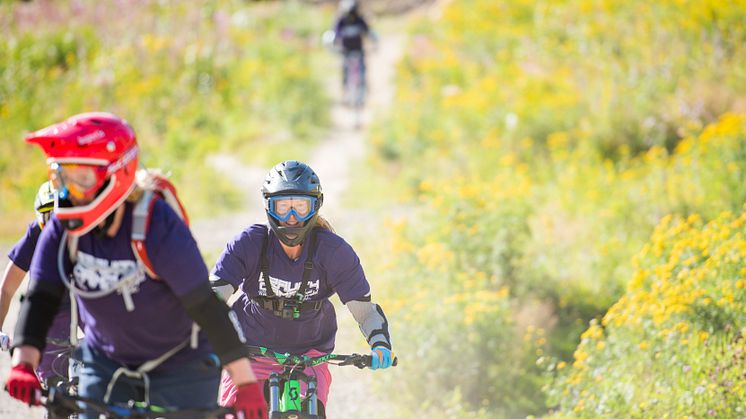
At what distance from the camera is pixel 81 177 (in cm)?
381

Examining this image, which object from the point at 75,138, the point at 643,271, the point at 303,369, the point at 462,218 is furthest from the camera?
the point at 462,218

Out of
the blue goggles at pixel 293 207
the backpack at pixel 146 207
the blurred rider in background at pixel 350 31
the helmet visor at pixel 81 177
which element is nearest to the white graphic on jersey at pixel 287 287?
the blue goggles at pixel 293 207

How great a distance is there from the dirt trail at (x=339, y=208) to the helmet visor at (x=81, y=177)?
6.66 ft

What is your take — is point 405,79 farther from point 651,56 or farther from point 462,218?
point 462,218

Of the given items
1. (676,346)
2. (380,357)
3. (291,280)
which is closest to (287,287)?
(291,280)

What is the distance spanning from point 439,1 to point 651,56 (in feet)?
50.4

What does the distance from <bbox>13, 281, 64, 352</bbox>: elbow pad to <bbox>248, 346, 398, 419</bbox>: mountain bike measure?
57.8 inches

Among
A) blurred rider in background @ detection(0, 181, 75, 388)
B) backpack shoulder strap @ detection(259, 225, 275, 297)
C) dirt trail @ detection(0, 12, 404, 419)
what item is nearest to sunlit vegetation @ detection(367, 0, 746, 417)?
dirt trail @ detection(0, 12, 404, 419)

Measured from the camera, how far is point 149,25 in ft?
77.0

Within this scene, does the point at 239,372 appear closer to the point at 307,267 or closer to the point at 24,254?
the point at 307,267

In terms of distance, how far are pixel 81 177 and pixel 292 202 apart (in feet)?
5.79

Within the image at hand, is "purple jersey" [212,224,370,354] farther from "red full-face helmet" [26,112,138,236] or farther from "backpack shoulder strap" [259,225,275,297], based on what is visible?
"red full-face helmet" [26,112,138,236]

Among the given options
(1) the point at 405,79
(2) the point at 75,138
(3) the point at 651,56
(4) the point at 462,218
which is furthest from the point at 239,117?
(2) the point at 75,138

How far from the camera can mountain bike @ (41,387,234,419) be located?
3.93 metres
